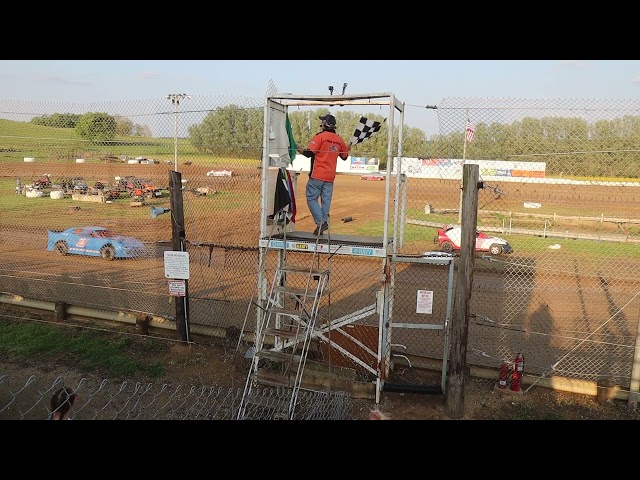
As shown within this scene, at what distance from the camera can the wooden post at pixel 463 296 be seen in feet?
19.8

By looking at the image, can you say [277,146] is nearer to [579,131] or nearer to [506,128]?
[506,128]

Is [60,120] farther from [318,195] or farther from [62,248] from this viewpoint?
[318,195]

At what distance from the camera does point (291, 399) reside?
5.98m

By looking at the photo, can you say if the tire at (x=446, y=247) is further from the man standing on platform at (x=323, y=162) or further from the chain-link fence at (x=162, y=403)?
the chain-link fence at (x=162, y=403)

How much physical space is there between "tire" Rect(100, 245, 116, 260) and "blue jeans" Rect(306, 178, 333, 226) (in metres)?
9.81

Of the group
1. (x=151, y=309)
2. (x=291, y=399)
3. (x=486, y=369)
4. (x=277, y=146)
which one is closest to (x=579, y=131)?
(x=486, y=369)

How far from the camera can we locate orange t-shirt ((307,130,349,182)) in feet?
22.0

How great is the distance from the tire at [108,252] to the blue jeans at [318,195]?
9805mm

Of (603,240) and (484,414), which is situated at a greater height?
(603,240)

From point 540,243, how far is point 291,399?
1123 centimetres

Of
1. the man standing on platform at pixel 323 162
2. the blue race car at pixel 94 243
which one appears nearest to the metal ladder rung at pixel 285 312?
the man standing on platform at pixel 323 162

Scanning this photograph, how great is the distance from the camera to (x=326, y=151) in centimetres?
671

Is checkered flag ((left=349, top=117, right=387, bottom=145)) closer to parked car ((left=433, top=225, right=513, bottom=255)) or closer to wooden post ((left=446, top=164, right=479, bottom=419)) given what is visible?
wooden post ((left=446, top=164, right=479, bottom=419))

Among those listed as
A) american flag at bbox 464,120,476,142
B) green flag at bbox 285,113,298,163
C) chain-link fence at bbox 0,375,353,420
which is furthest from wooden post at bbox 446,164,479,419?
green flag at bbox 285,113,298,163
